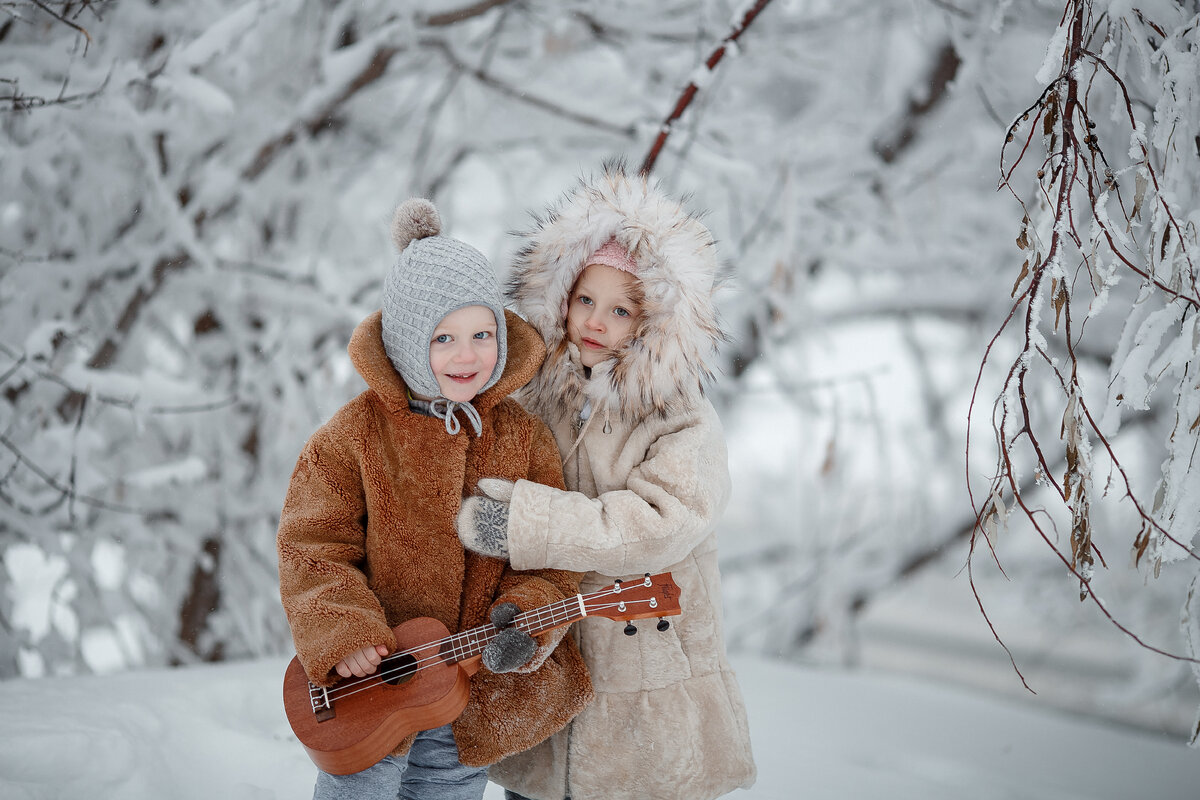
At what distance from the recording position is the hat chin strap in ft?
5.45

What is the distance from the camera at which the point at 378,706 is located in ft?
4.82

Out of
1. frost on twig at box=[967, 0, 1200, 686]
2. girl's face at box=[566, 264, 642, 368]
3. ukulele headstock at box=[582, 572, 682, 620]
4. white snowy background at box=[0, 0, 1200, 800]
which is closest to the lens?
frost on twig at box=[967, 0, 1200, 686]

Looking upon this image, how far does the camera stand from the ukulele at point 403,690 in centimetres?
144

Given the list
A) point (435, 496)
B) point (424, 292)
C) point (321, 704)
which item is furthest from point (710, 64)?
point (321, 704)

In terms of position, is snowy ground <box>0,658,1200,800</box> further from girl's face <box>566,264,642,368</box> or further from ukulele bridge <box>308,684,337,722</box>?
girl's face <box>566,264,642,368</box>

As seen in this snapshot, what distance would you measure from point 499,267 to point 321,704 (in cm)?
144

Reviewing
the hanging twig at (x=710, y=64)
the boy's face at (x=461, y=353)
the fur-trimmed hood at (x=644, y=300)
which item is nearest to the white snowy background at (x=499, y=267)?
the hanging twig at (x=710, y=64)

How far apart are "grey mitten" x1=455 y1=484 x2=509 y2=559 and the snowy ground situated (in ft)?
3.17

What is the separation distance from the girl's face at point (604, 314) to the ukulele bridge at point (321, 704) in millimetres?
853

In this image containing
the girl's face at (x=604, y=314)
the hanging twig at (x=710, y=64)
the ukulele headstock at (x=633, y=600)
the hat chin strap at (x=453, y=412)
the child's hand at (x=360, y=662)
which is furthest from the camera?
the hanging twig at (x=710, y=64)

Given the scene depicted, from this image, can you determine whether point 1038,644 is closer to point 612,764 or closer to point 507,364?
point 612,764

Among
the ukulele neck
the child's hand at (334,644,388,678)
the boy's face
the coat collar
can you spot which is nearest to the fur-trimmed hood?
the coat collar

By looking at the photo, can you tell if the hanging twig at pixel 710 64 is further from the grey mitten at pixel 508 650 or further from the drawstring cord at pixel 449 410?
the grey mitten at pixel 508 650

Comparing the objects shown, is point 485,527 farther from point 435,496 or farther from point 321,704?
point 321,704
